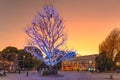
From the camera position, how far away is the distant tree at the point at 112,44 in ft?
322

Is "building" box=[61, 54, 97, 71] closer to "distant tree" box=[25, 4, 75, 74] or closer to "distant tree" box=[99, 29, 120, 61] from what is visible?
"distant tree" box=[99, 29, 120, 61]

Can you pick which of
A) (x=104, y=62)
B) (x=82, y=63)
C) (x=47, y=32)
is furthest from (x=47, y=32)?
(x=82, y=63)

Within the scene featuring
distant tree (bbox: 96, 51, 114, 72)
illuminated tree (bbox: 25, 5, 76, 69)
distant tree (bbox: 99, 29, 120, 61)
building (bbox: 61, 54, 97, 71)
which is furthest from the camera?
building (bbox: 61, 54, 97, 71)

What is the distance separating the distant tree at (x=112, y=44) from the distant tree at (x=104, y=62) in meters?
4.05

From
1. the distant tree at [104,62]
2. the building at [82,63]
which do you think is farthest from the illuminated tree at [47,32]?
the building at [82,63]

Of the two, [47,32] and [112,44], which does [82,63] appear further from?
[47,32]

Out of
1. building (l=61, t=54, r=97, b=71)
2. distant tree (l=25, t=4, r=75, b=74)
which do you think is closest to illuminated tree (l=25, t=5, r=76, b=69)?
distant tree (l=25, t=4, r=75, b=74)

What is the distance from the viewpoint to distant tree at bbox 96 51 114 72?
307 feet

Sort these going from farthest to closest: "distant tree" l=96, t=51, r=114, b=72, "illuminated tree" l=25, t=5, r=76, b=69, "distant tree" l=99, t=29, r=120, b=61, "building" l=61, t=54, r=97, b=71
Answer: "building" l=61, t=54, r=97, b=71
"distant tree" l=99, t=29, r=120, b=61
"distant tree" l=96, t=51, r=114, b=72
"illuminated tree" l=25, t=5, r=76, b=69

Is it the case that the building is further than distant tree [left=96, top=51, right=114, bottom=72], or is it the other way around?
the building

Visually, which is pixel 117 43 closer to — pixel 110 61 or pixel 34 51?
pixel 110 61

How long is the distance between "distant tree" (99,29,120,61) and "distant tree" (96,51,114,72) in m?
4.05

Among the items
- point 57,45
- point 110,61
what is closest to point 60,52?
point 57,45

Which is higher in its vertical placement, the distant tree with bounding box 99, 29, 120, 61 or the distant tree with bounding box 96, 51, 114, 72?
the distant tree with bounding box 99, 29, 120, 61
